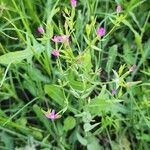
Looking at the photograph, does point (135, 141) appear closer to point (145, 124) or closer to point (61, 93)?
point (145, 124)

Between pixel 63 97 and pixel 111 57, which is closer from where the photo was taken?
pixel 63 97

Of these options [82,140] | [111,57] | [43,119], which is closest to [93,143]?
[82,140]

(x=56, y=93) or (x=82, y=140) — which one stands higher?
(x=56, y=93)

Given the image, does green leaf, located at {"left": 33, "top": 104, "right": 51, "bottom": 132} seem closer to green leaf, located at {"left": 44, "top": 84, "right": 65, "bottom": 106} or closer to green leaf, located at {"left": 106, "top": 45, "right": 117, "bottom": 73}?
green leaf, located at {"left": 44, "top": 84, "right": 65, "bottom": 106}

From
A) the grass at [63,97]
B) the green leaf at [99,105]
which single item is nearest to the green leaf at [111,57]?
the grass at [63,97]

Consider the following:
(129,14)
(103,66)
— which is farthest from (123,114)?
(129,14)

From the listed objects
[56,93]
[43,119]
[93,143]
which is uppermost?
[56,93]

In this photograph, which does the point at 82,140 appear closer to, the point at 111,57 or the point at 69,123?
the point at 69,123

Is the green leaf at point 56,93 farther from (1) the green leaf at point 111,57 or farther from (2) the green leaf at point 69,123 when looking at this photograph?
(1) the green leaf at point 111,57
